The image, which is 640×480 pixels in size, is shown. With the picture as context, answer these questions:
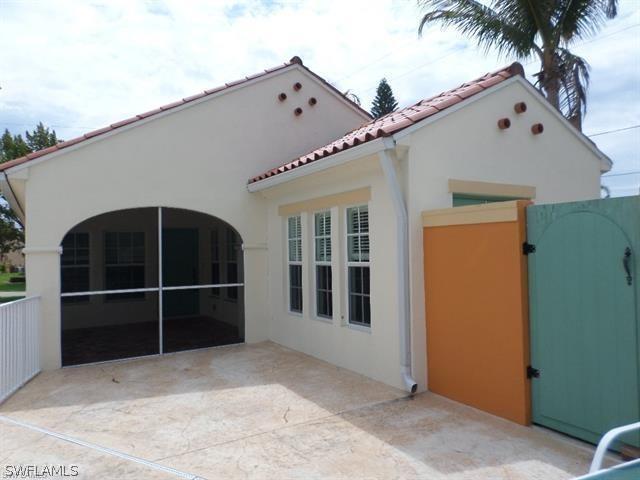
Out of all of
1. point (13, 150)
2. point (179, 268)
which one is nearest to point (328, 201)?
point (179, 268)

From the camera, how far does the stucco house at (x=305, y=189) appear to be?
577 centimetres

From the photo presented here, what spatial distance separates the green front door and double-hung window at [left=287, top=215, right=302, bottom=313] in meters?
5.52

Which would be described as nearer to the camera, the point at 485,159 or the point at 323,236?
the point at 485,159

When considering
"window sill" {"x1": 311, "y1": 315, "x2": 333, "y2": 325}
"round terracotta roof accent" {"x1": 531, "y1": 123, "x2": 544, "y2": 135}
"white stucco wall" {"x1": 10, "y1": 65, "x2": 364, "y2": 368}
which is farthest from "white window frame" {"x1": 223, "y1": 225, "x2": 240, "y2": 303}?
"round terracotta roof accent" {"x1": 531, "y1": 123, "x2": 544, "y2": 135}

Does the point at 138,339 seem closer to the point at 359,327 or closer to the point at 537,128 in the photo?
the point at 359,327

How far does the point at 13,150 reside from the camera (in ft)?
74.8

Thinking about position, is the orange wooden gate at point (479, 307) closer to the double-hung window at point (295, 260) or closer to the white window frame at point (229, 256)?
the double-hung window at point (295, 260)

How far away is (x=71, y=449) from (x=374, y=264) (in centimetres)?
397

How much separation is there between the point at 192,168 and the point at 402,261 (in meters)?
4.68

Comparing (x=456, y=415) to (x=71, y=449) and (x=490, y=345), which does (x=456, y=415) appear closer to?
(x=490, y=345)

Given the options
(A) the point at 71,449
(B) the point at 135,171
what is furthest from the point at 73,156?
(A) the point at 71,449

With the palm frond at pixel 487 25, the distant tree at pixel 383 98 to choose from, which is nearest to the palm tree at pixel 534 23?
the palm frond at pixel 487 25

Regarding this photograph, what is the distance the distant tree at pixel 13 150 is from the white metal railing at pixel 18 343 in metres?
19.4

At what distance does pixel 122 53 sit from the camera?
8.96 m
